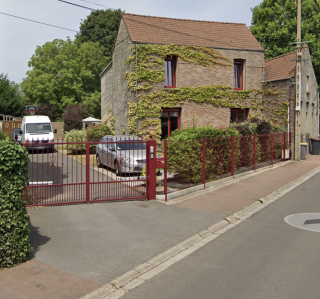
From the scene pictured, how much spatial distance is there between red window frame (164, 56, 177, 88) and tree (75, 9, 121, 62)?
34.6 metres

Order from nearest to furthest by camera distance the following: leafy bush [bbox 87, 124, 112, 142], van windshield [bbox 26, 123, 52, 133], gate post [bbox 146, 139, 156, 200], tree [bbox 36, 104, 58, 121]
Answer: gate post [bbox 146, 139, 156, 200]
leafy bush [bbox 87, 124, 112, 142]
van windshield [bbox 26, 123, 52, 133]
tree [bbox 36, 104, 58, 121]

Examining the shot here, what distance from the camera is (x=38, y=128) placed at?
24125mm

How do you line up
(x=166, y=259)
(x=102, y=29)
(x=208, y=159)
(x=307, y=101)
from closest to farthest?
1. (x=166, y=259)
2. (x=208, y=159)
3. (x=307, y=101)
4. (x=102, y=29)

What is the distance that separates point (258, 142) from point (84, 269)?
12.9 meters

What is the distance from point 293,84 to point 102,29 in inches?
1548

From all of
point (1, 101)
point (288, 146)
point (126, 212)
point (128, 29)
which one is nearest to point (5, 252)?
point (126, 212)

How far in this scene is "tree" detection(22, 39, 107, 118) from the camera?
42188 mm

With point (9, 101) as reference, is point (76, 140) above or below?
below

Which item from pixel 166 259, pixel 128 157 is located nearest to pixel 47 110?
pixel 128 157

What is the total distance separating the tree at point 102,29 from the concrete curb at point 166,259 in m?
47.8

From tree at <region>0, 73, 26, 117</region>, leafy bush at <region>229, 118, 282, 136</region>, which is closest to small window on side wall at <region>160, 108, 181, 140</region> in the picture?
leafy bush at <region>229, 118, 282, 136</region>

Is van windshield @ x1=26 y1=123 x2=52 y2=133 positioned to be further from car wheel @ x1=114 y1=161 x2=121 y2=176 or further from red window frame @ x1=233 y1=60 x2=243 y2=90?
car wheel @ x1=114 y1=161 x2=121 y2=176

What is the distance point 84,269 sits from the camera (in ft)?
17.3

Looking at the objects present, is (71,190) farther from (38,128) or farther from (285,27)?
(285,27)
